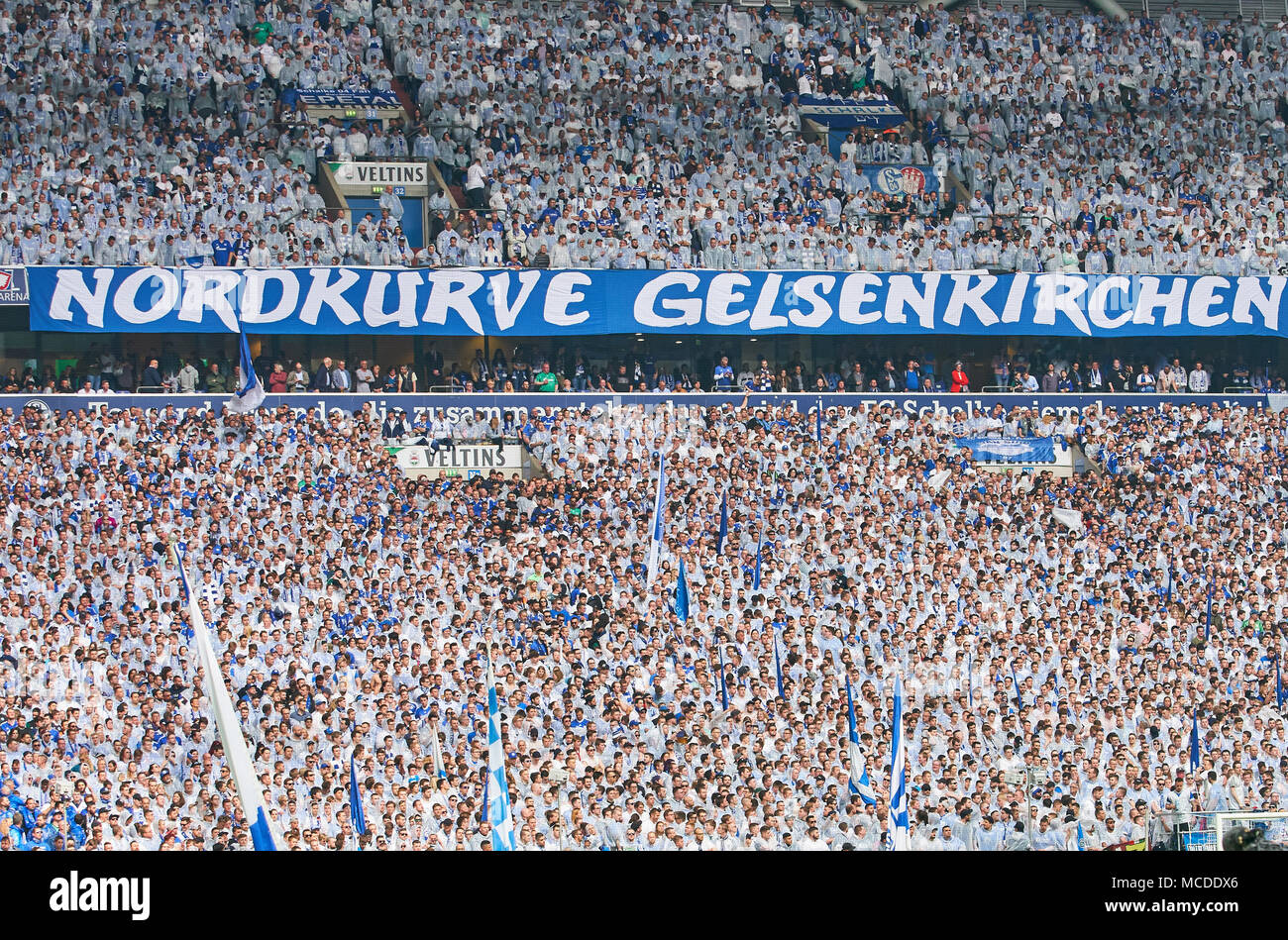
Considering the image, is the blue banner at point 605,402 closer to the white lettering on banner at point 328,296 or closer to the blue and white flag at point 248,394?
the blue and white flag at point 248,394

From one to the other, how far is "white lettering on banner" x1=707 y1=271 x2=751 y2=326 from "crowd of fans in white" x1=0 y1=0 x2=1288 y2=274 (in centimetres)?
41

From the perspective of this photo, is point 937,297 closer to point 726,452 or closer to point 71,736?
point 726,452

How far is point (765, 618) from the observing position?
20844mm

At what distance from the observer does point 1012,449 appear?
29.5 m

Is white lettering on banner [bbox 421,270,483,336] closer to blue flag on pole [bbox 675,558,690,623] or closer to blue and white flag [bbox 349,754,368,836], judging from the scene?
blue flag on pole [bbox 675,558,690,623]

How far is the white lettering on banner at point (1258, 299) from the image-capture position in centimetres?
3400

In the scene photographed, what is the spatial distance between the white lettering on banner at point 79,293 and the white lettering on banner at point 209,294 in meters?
1.33

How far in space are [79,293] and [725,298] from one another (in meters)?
11.5

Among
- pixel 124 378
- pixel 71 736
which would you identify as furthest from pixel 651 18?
pixel 71 736

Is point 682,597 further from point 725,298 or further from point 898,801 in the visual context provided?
point 725,298

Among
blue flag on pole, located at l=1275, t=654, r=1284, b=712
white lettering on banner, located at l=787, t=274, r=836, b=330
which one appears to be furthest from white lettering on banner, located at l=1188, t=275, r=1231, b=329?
blue flag on pole, located at l=1275, t=654, r=1284, b=712

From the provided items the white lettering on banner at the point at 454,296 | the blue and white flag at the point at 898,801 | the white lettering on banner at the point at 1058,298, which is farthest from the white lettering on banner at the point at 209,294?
the blue and white flag at the point at 898,801

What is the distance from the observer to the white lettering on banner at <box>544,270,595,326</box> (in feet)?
105
